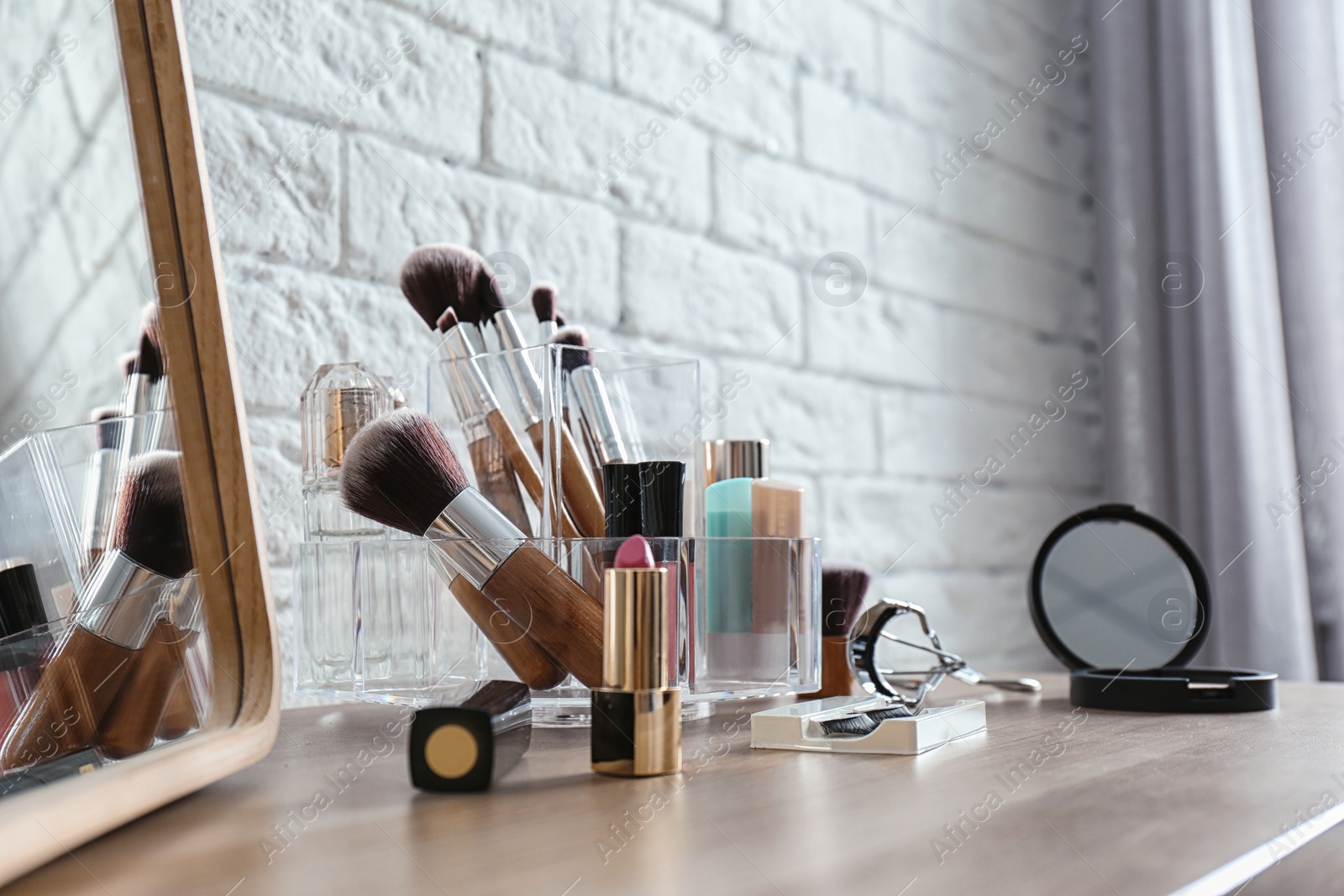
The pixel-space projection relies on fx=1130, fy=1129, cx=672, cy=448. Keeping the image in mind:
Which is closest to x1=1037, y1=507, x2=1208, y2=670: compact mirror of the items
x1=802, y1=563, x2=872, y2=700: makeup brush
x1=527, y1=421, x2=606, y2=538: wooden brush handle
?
x1=802, y1=563, x2=872, y2=700: makeup brush

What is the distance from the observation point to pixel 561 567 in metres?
0.49

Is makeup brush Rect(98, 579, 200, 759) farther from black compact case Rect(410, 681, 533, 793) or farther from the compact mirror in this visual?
the compact mirror

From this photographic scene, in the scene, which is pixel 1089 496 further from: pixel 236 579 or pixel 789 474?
pixel 236 579

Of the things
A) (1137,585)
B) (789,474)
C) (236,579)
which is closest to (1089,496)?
(789,474)

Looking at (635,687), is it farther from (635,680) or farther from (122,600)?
(122,600)

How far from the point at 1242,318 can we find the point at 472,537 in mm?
1081

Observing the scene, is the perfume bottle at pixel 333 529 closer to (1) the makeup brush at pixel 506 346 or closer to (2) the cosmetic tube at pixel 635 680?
(1) the makeup brush at pixel 506 346

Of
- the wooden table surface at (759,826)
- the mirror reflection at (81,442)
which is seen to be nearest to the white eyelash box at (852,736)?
the wooden table surface at (759,826)

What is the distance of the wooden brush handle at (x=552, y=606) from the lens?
469 mm

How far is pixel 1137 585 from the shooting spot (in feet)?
2.43

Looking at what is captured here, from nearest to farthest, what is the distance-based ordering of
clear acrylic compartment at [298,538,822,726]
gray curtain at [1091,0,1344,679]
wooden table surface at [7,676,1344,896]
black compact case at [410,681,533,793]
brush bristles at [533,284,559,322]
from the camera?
wooden table surface at [7,676,1344,896], black compact case at [410,681,533,793], clear acrylic compartment at [298,538,822,726], brush bristles at [533,284,559,322], gray curtain at [1091,0,1344,679]

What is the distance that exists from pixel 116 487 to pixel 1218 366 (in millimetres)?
1199

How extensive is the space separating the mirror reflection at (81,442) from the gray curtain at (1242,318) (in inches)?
45.1

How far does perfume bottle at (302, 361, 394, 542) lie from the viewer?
575 millimetres
